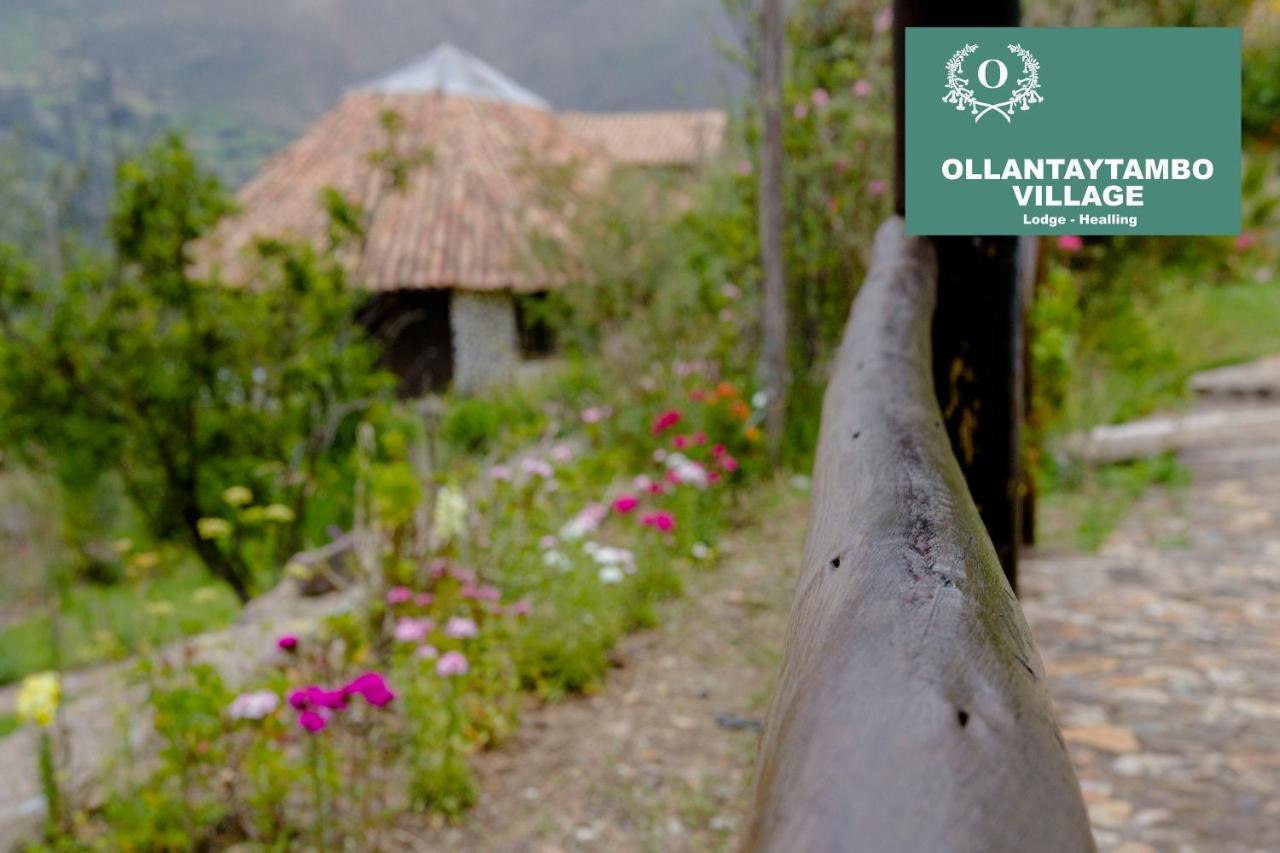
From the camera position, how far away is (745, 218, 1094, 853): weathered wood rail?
462 mm

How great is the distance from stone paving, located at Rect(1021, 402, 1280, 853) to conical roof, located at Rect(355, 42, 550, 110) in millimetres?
16368

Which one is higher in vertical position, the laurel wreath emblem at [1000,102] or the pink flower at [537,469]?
the laurel wreath emblem at [1000,102]

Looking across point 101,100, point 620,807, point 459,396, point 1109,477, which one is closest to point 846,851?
point 620,807

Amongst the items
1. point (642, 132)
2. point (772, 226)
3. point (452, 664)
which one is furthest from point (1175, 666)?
point (642, 132)

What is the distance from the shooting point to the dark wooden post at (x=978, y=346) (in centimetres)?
169

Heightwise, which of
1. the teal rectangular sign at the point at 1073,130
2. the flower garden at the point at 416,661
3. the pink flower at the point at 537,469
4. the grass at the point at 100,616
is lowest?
the grass at the point at 100,616

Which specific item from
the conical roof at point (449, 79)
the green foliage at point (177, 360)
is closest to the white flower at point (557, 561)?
the green foliage at point (177, 360)

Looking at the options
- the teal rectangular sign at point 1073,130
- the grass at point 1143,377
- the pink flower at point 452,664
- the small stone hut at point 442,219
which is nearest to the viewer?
the teal rectangular sign at point 1073,130

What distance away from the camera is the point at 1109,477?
4719 millimetres

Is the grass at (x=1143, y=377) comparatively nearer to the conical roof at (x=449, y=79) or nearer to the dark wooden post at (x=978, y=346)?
the dark wooden post at (x=978, y=346)

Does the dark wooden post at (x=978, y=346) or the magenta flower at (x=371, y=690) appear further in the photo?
the magenta flower at (x=371, y=690)

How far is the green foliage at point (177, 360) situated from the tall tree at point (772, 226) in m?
2.67

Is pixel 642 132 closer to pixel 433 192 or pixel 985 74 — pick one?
pixel 433 192

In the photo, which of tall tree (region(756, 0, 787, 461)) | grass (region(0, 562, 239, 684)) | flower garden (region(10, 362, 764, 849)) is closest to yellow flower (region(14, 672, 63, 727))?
flower garden (region(10, 362, 764, 849))
